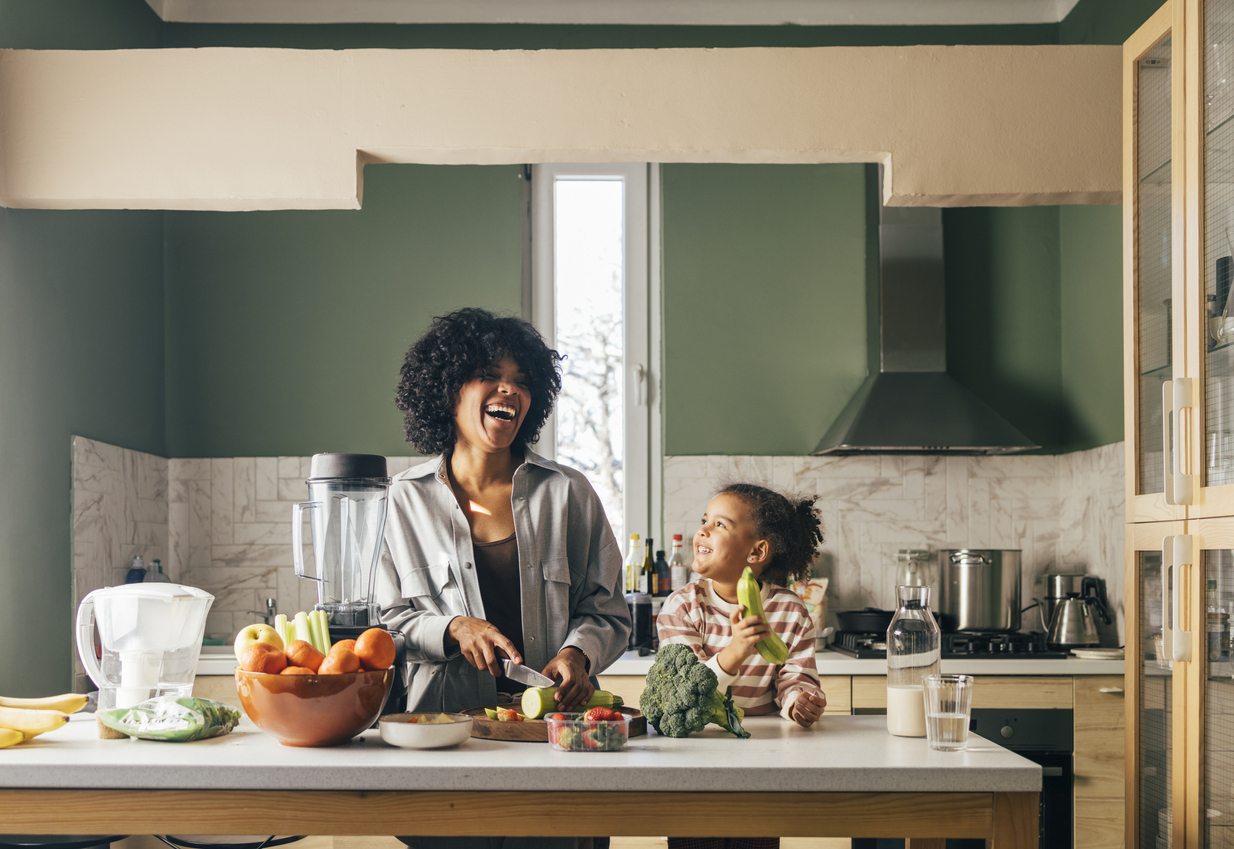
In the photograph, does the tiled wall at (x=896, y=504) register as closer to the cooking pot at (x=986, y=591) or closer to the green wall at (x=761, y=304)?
the green wall at (x=761, y=304)

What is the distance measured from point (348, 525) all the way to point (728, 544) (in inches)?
31.5

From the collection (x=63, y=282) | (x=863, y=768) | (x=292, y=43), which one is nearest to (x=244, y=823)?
(x=863, y=768)

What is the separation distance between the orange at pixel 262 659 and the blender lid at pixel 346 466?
0.43 meters

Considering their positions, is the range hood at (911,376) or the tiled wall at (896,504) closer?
the range hood at (911,376)

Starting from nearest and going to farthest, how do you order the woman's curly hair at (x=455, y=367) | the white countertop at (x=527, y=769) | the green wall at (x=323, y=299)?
the white countertop at (x=527, y=769) → the woman's curly hair at (x=455, y=367) → the green wall at (x=323, y=299)

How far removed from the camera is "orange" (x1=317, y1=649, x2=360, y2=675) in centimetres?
160

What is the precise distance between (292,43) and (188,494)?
1.83 m

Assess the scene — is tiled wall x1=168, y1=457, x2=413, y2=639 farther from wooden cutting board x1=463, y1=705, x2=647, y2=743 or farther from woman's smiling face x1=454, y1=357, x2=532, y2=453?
wooden cutting board x1=463, y1=705, x2=647, y2=743

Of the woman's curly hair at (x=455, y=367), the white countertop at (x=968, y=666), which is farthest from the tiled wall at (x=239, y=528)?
the woman's curly hair at (x=455, y=367)

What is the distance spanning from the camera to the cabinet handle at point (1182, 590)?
2.04m

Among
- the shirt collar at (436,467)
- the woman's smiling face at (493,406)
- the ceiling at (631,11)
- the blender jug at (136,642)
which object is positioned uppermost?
the ceiling at (631,11)

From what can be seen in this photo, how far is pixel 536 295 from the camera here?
4.20 metres

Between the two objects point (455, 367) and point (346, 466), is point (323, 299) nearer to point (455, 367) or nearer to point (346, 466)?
point (455, 367)

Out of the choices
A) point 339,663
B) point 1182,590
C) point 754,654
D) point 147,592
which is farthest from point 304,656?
point 1182,590
